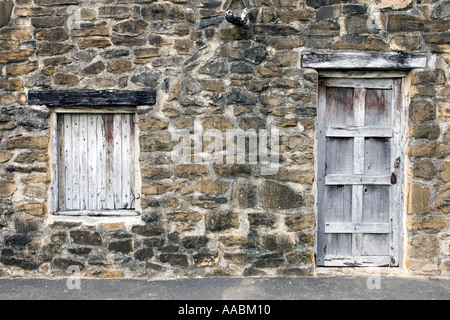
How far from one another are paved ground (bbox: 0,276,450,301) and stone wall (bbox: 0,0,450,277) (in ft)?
0.39

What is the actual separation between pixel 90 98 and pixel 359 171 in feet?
9.62

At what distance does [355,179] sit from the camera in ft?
12.1

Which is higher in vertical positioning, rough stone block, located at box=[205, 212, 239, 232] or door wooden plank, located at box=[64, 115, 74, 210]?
door wooden plank, located at box=[64, 115, 74, 210]

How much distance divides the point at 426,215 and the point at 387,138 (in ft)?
2.89

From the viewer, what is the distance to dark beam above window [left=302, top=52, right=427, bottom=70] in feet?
11.4

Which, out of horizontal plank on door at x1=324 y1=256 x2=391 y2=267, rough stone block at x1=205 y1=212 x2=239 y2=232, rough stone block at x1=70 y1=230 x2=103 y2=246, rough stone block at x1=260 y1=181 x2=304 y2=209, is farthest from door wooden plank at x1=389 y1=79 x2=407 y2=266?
rough stone block at x1=70 y1=230 x2=103 y2=246

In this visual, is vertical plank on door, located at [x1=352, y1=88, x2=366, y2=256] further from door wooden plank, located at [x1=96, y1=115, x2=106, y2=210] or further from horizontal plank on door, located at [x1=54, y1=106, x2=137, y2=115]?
door wooden plank, located at [x1=96, y1=115, x2=106, y2=210]

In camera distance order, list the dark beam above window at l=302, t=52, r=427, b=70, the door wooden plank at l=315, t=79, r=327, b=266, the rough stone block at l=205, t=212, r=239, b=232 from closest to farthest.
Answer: the dark beam above window at l=302, t=52, r=427, b=70 → the rough stone block at l=205, t=212, r=239, b=232 → the door wooden plank at l=315, t=79, r=327, b=266

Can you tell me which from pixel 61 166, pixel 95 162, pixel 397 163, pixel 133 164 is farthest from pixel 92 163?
pixel 397 163

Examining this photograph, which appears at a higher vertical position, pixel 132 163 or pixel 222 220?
pixel 132 163

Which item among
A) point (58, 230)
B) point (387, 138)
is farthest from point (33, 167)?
point (387, 138)

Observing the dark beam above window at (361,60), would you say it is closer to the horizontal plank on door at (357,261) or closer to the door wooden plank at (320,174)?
the door wooden plank at (320,174)

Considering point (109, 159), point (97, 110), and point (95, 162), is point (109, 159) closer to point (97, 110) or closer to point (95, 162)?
point (95, 162)
